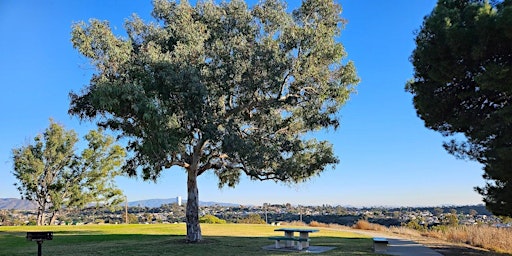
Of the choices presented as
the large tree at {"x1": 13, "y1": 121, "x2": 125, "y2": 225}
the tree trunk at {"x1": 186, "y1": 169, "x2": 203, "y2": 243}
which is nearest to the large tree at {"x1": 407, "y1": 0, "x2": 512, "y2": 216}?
the tree trunk at {"x1": 186, "y1": 169, "x2": 203, "y2": 243}

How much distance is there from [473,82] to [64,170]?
1342 inches

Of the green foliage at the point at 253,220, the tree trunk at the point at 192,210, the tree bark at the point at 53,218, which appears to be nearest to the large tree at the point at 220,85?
the tree trunk at the point at 192,210

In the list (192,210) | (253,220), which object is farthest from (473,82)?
(253,220)

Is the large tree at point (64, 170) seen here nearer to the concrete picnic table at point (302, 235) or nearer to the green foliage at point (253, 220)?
the green foliage at point (253, 220)

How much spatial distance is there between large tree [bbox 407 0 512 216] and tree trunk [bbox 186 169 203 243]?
8934 millimetres

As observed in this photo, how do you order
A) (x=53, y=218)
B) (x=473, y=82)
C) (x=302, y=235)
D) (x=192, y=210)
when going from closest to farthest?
(x=473, y=82), (x=302, y=235), (x=192, y=210), (x=53, y=218)

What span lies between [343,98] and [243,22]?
4.86 m

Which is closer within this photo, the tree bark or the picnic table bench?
the picnic table bench

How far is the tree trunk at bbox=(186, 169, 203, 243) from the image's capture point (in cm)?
1623

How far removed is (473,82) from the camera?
11.2 meters

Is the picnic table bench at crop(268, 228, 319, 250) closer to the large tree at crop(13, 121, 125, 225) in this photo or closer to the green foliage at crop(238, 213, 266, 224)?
the green foliage at crop(238, 213, 266, 224)

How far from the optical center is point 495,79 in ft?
31.5

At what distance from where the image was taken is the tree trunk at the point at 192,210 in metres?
16.2

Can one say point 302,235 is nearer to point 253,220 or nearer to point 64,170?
point 253,220
